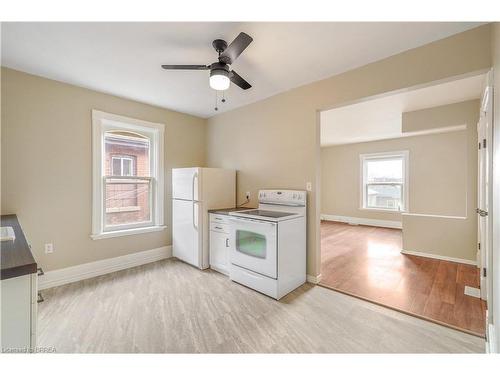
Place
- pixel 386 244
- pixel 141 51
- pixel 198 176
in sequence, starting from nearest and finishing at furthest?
pixel 141 51, pixel 198 176, pixel 386 244

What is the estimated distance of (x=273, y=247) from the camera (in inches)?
93.0

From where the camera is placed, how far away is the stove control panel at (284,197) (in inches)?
110

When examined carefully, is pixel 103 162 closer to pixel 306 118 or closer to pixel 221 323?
pixel 221 323

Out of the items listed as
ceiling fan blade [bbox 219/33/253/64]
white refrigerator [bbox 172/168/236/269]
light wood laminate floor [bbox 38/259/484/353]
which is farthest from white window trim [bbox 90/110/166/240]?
ceiling fan blade [bbox 219/33/253/64]

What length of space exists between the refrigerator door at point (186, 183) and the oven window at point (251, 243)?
924 millimetres

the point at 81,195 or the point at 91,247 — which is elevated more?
the point at 81,195

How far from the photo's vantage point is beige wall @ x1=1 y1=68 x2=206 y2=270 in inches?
95.2

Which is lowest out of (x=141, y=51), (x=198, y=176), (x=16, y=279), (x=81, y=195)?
(x=16, y=279)

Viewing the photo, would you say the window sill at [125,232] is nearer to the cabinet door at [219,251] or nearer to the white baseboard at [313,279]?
the cabinet door at [219,251]

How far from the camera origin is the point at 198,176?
3.19m
